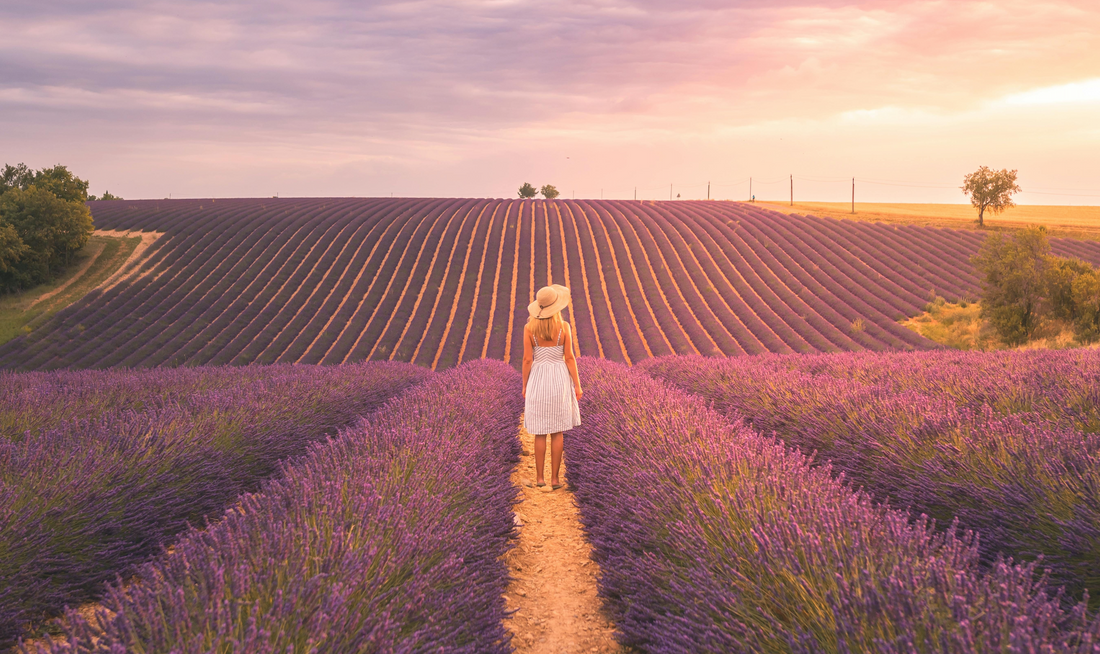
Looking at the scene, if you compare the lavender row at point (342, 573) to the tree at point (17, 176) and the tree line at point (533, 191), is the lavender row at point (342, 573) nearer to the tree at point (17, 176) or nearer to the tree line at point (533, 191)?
the tree at point (17, 176)

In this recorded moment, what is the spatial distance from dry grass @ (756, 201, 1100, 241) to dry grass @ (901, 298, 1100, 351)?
6058mm

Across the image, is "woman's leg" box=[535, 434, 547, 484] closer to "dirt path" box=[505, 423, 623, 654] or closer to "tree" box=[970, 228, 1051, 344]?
"dirt path" box=[505, 423, 623, 654]

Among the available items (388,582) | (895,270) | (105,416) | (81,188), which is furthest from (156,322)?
(895,270)

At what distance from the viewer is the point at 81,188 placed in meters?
25.9

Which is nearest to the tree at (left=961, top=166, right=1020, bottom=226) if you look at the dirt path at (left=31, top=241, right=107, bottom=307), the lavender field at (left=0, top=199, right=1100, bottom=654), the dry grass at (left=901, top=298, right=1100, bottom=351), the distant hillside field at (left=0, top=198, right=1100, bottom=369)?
the distant hillside field at (left=0, top=198, right=1100, bottom=369)

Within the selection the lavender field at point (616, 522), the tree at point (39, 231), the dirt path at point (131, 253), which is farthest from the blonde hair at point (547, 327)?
the tree at point (39, 231)

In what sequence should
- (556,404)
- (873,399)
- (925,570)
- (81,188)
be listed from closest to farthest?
(925,570) → (873,399) → (556,404) → (81,188)

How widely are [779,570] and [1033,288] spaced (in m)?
15.6

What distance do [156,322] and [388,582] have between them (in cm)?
2107

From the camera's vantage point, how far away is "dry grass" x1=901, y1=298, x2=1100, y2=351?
1303 cm

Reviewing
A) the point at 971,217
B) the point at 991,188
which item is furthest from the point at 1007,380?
the point at 971,217

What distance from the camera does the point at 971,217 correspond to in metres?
48.6

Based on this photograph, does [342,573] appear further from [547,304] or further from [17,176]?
[17,176]

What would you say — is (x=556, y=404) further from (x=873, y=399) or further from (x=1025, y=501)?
(x=1025, y=501)
